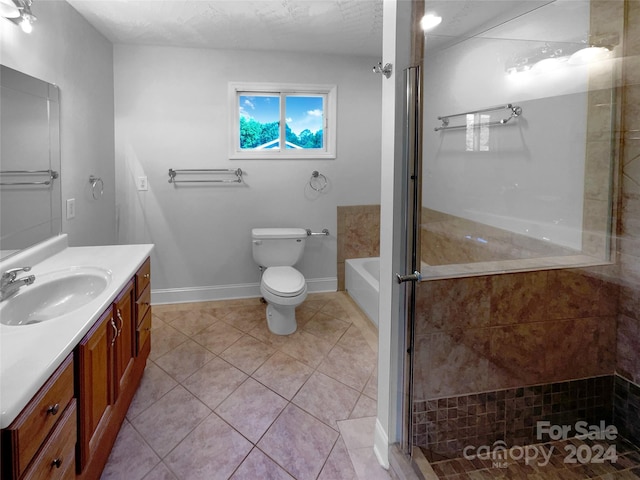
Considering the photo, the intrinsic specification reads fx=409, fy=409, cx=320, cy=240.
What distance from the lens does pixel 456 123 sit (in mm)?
1889

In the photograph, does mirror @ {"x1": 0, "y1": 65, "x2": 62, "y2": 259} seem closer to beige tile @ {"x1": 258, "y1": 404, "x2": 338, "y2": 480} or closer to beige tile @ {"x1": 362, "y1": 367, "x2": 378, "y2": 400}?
beige tile @ {"x1": 258, "y1": 404, "x2": 338, "y2": 480}

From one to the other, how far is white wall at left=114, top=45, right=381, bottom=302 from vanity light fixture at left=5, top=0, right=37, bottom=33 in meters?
1.39

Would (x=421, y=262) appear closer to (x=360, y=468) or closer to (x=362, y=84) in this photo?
(x=360, y=468)

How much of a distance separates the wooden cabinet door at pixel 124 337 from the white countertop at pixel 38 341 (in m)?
0.10

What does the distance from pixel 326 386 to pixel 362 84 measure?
105 inches

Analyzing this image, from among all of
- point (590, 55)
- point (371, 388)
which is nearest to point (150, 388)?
point (371, 388)

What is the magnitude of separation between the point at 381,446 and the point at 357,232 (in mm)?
2379

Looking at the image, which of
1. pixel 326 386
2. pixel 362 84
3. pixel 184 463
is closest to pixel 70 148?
pixel 184 463

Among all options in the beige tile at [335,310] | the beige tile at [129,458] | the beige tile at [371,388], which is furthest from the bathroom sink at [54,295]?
the beige tile at [335,310]

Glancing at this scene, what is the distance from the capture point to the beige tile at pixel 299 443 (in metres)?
1.76

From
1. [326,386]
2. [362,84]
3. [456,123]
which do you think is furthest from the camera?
[362,84]

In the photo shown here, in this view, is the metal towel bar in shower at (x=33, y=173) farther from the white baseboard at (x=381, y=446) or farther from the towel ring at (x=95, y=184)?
the white baseboard at (x=381, y=446)

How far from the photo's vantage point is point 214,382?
243cm

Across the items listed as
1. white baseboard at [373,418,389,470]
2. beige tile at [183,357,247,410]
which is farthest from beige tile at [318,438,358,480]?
beige tile at [183,357,247,410]
